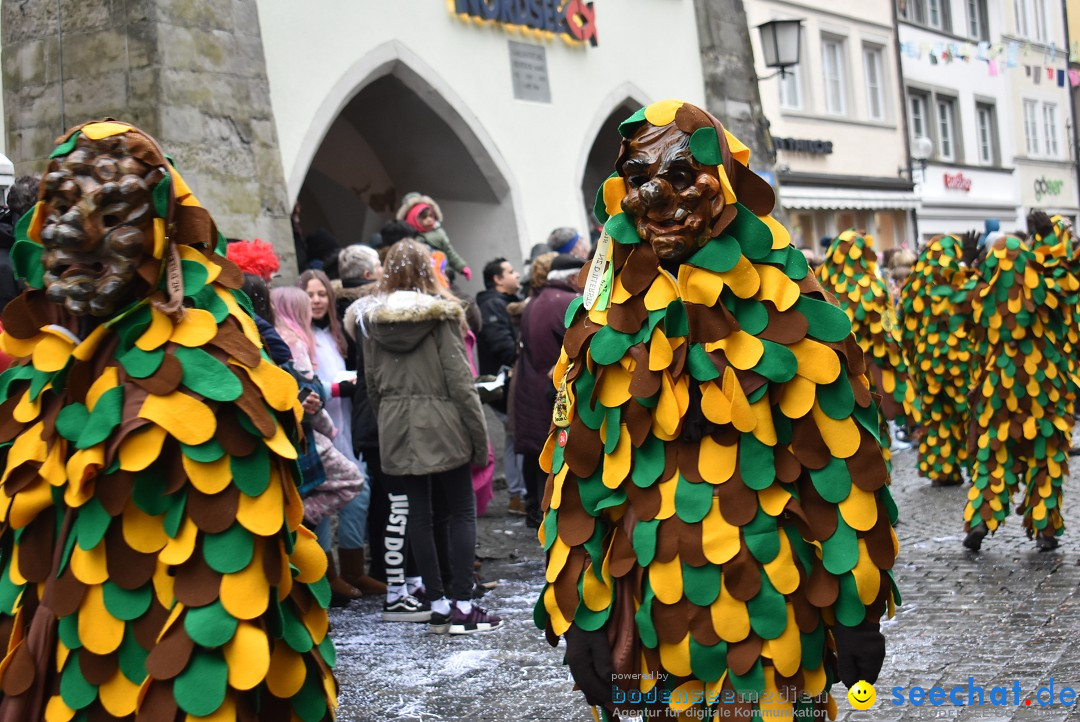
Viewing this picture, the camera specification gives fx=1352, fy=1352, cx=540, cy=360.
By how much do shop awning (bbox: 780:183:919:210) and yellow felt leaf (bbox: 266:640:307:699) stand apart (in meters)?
17.9

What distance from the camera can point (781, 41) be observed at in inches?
607

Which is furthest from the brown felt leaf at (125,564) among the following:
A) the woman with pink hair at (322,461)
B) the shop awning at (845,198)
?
the shop awning at (845,198)

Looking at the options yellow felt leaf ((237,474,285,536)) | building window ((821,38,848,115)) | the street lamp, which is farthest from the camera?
building window ((821,38,848,115))

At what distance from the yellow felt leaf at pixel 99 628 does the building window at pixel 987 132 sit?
29216 mm

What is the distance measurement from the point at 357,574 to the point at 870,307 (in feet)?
17.2

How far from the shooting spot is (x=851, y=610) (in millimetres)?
3018

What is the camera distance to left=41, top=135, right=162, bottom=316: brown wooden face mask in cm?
284

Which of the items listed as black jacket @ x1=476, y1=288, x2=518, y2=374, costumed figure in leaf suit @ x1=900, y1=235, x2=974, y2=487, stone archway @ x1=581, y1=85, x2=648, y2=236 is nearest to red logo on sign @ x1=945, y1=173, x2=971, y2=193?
stone archway @ x1=581, y1=85, x2=648, y2=236

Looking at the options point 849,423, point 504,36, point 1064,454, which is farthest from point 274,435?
point 504,36

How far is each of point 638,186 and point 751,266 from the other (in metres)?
0.32

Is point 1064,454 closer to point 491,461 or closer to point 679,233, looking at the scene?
point 491,461

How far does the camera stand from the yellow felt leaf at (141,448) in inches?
111

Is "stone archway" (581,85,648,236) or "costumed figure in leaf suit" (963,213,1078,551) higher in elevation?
"stone archway" (581,85,648,236)

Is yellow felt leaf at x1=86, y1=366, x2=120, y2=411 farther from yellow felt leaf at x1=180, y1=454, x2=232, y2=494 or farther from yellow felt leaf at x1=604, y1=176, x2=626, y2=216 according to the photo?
yellow felt leaf at x1=604, y1=176, x2=626, y2=216
